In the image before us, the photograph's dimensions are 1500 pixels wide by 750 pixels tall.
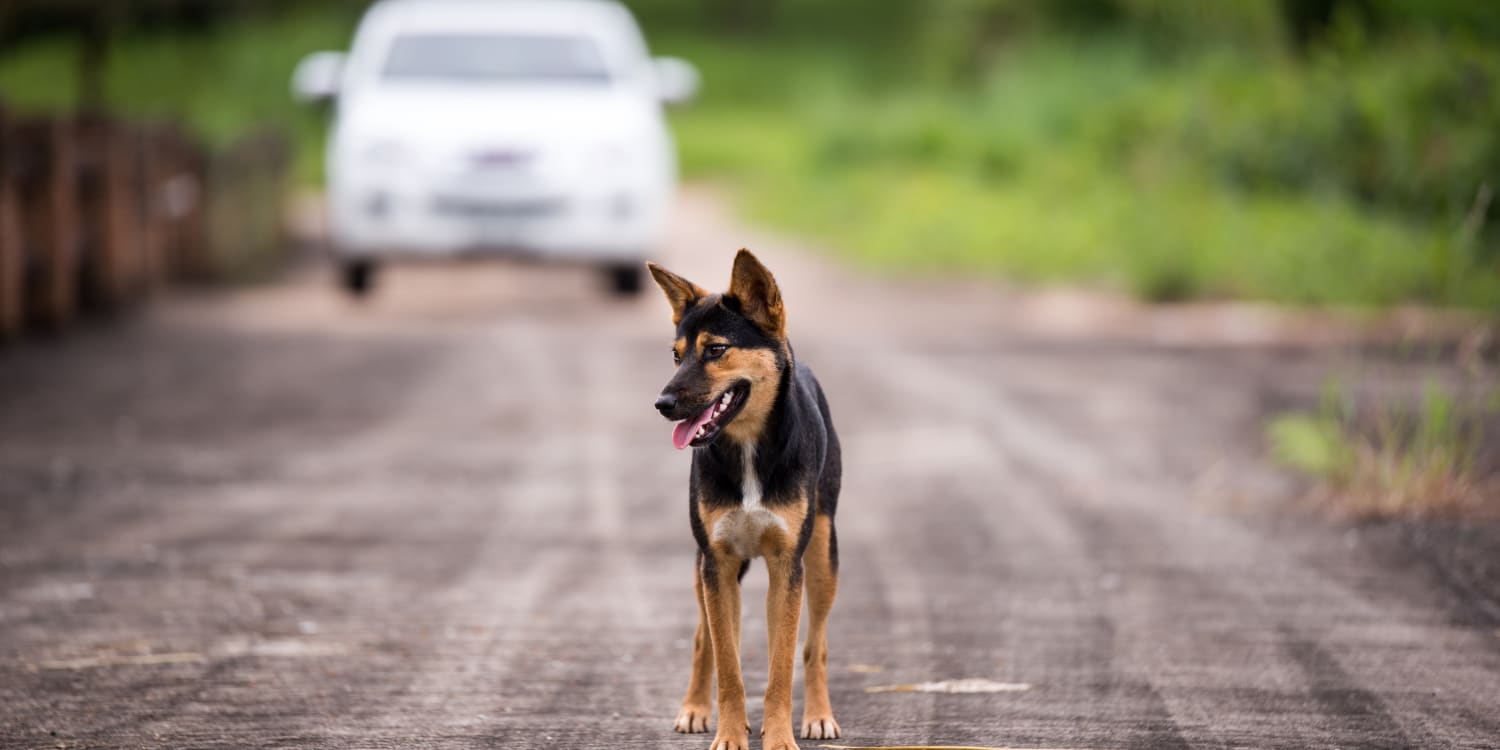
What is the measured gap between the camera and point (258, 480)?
9.11 m

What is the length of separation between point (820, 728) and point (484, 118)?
9947 millimetres

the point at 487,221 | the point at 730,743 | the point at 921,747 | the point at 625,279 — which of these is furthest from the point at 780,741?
→ the point at 625,279

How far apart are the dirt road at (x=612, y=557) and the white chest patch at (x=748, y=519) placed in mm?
604

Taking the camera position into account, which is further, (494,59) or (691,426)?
(494,59)

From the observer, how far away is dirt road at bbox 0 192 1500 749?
5.29m

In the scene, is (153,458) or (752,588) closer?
(752,588)

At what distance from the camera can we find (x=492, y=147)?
559 inches

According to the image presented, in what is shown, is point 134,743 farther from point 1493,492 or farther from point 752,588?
point 1493,492

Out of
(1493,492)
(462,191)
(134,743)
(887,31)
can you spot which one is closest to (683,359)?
(134,743)

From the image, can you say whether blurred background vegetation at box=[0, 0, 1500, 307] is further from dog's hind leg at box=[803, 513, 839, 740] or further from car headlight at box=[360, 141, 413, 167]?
dog's hind leg at box=[803, 513, 839, 740]

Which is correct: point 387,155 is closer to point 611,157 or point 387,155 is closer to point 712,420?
point 611,157

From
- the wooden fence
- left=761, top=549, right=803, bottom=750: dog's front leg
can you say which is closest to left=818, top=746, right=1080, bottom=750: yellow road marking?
left=761, top=549, right=803, bottom=750: dog's front leg

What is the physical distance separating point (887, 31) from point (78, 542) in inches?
1949

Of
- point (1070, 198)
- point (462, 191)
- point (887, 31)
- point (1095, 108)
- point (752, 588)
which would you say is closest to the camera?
point (752, 588)
